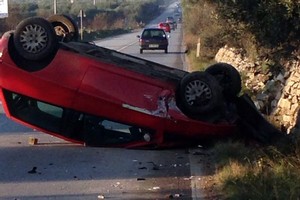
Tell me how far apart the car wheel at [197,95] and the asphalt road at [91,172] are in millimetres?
723

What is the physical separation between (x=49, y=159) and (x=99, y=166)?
3.21ft

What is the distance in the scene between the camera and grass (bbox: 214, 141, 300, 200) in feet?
30.5

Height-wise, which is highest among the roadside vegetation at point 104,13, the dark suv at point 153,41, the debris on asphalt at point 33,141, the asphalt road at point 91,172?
the asphalt road at point 91,172

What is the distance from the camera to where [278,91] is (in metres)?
17.0

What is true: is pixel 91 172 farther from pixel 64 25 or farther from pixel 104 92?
pixel 64 25

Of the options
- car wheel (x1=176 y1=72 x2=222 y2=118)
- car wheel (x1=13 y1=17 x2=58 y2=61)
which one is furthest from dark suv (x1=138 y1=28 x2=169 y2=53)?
car wheel (x1=176 y1=72 x2=222 y2=118)

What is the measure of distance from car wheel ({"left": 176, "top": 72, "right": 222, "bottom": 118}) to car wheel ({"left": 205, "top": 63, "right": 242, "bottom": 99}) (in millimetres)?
880

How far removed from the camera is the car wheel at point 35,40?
44.0ft

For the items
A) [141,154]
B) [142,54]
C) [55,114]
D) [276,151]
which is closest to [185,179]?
[276,151]

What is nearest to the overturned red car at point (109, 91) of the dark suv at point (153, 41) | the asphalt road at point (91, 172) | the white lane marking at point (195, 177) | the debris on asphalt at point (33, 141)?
the asphalt road at point (91, 172)

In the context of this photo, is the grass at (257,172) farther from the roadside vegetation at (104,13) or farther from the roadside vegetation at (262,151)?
the roadside vegetation at (104,13)

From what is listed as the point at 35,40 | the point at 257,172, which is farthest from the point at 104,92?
the point at 257,172

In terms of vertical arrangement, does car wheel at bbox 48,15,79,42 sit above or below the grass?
above

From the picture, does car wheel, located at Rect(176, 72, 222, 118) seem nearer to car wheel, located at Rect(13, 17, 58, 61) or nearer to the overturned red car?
the overturned red car
